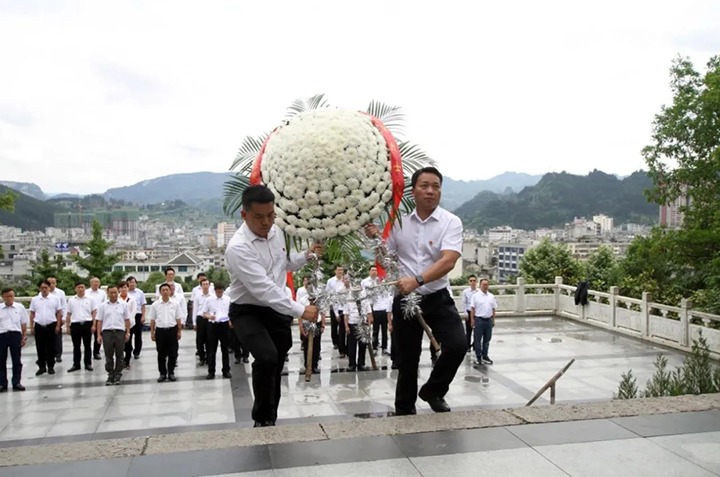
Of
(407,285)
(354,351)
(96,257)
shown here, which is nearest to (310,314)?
(407,285)

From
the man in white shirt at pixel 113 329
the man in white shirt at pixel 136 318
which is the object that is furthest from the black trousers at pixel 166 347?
the man in white shirt at pixel 136 318

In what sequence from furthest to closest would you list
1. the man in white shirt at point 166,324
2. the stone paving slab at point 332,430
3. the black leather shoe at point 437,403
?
the man in white shirt at point 166,324 < the black leather shoe at point 437,403 < the stone paving slab at point 332,430

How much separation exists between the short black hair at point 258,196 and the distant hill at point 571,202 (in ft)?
366

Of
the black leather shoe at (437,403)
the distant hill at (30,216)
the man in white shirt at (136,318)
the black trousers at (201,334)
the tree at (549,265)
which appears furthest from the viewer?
the distant hill at (30,216)

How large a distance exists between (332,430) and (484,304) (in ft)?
23.0

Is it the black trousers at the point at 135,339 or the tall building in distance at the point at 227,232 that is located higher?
the tall building in distance at the point at 227,232

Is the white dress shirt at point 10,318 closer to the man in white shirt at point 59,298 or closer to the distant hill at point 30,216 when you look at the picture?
the man in white shirt at point 59,298

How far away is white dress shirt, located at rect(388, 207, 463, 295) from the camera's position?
13.0 feet

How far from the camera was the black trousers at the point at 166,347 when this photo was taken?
357 inches

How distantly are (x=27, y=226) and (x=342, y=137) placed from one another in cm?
10612

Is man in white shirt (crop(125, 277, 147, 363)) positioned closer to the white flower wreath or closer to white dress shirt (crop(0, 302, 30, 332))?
A: white dress shirt (crop(0, 302, 30, 332))

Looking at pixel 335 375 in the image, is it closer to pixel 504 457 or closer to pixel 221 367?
pixel 221 367

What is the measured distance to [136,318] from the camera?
10.9 metres

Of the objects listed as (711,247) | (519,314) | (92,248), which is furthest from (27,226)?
(711,247)
